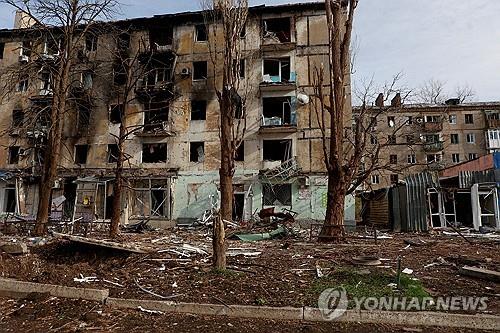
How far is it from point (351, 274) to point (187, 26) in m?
27.1

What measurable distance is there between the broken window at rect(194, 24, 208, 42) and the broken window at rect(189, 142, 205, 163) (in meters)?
8.48

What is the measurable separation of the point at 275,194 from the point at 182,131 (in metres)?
8.39

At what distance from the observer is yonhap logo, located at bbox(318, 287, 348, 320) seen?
224 inches

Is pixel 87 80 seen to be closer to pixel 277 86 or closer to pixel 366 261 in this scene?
pixel 277 86

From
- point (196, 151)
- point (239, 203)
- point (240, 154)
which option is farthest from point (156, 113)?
point (239, 203)

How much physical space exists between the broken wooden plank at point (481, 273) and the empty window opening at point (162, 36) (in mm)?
27974

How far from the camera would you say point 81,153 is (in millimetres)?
29594

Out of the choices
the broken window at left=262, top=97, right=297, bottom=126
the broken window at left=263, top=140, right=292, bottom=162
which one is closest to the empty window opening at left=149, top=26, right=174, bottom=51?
the broken window at left=262, top=97, right=297, bottom=126

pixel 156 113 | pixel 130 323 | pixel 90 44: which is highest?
pixel 90 44

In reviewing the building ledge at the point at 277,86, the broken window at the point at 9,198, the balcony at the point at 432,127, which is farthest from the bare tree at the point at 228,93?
the balcony at the point at 432,127

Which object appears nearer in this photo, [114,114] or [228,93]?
[228,93]

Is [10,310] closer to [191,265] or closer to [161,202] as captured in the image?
[191,265]

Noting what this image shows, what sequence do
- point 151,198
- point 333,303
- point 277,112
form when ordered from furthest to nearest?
point 277,112, point 151,198, point 333,303

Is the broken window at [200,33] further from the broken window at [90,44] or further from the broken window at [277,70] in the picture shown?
the broken window at [90,44]
